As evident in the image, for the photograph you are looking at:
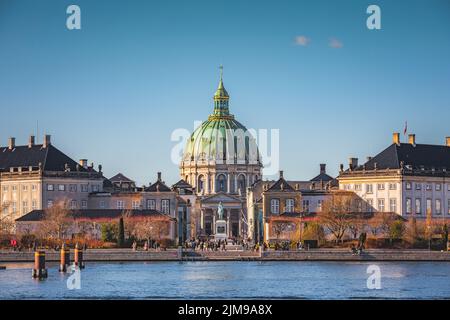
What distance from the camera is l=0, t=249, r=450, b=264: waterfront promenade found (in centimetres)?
10725

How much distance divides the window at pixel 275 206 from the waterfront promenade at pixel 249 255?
104ft

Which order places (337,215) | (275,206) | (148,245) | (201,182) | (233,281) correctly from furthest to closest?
(201,182) → (275,206) → (337,215) → (148,245) → (233,281)

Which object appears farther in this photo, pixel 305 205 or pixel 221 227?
pixel 221 227

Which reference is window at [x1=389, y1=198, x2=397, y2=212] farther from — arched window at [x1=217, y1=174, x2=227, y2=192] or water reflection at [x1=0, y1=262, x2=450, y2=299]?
arched window at [x1=217, y1=174, x2=227, y2=192]

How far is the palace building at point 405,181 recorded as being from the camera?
13612cm

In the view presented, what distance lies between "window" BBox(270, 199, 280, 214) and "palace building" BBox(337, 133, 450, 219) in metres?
5.76

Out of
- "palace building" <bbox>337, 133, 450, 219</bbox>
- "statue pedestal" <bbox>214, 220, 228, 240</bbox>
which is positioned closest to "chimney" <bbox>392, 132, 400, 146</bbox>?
"palace building" <bbox>337, 133, 450, 219</bbox>

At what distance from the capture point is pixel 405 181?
448 feet

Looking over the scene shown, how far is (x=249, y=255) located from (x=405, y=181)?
94.2 feet

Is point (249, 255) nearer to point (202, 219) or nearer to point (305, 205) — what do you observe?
point (305, 205)

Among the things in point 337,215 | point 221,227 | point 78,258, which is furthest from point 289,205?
point 78,258

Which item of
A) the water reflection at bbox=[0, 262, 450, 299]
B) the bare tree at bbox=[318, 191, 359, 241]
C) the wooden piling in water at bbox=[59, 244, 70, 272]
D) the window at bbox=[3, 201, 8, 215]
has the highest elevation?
the window at bbox=[3, 201, 8, 215]
